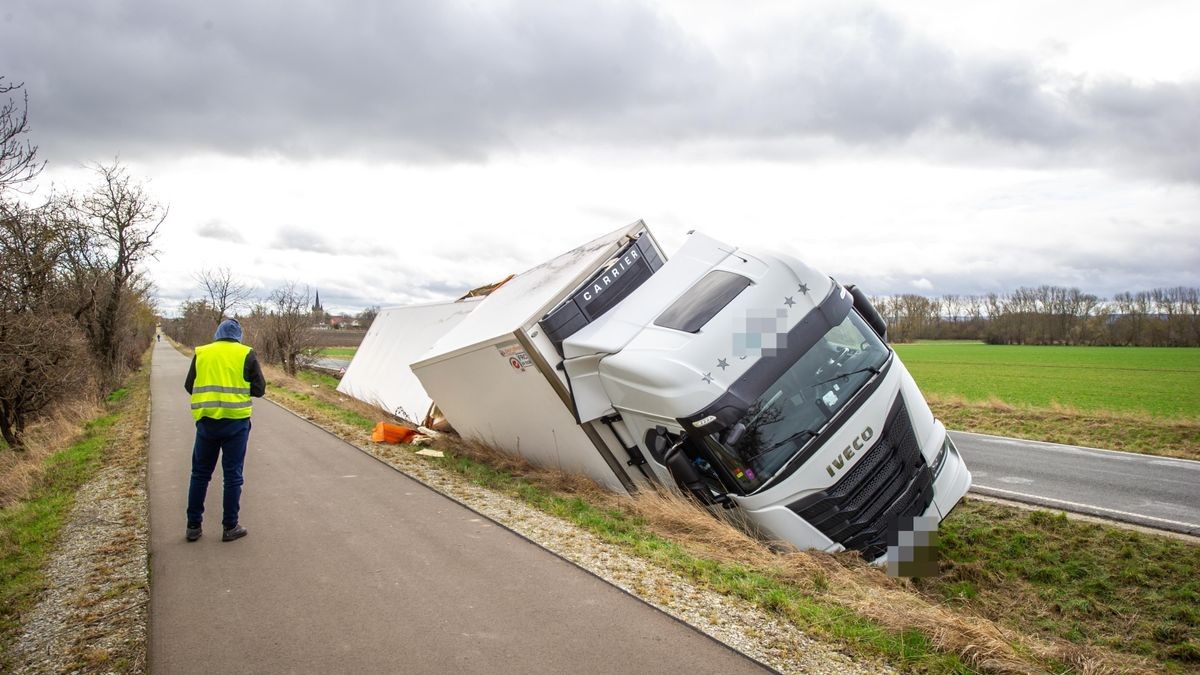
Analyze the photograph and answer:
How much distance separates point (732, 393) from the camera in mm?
5672

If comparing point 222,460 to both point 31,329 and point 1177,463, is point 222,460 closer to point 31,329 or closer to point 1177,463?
point 31,329

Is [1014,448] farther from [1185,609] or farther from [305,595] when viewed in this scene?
[305,595]

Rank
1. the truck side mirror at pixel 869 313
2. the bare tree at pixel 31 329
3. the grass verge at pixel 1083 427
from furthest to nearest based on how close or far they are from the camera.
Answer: the grass verge at pixel 1083 427 → the bare tree at pixel 31 329 → the truck side mirror at pixel 869 313

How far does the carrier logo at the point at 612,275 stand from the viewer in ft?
25.3

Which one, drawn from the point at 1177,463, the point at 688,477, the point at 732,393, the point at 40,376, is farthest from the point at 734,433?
the point at 40,376

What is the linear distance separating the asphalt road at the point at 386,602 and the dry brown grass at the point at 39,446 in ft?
12.1

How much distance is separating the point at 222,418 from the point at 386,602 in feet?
7.33

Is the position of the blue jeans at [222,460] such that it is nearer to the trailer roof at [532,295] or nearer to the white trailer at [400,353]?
the trailer roof at [532,295]

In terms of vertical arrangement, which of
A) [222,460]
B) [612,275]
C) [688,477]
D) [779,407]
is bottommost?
[688,477]

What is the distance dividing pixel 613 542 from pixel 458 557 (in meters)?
1.19

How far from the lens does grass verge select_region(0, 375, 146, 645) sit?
436cm


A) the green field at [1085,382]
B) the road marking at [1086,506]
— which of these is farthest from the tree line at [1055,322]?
the road marking at [1086,506]

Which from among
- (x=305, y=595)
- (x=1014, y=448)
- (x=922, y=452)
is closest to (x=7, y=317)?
(x=305, y=595)

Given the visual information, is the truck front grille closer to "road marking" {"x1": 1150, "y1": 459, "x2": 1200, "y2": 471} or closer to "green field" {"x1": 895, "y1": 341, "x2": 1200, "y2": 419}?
"road marking" {"x1": 1150, "y1": 459, "x2": 1200, "y2": 471}
